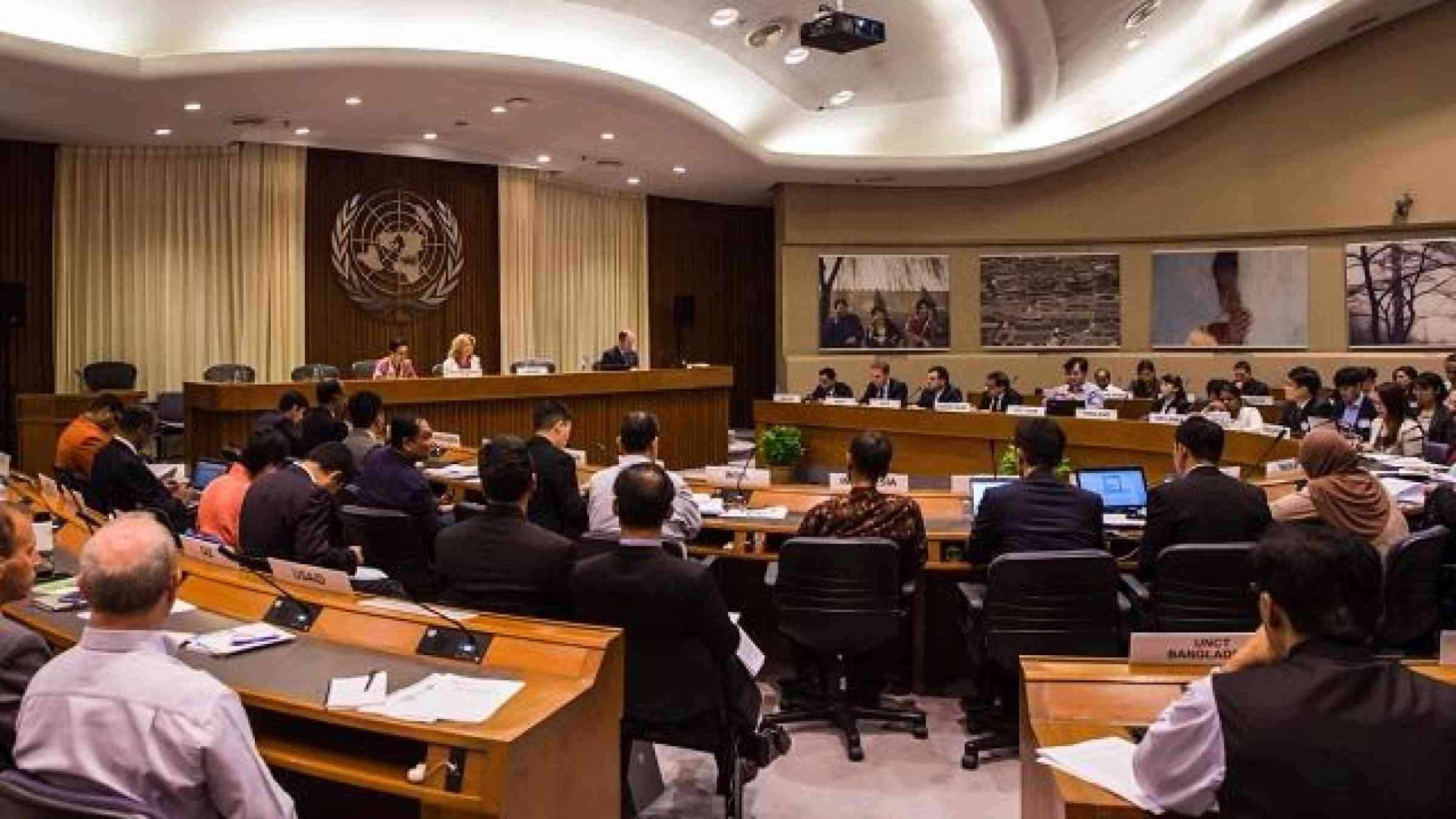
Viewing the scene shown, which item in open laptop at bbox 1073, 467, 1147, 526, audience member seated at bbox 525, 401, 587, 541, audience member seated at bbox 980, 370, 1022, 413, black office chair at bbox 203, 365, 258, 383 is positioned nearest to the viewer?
audience member seated at bbox 525, 401, 587, 541

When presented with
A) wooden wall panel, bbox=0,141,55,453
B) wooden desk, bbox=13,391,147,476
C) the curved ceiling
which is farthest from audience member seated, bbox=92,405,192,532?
wooden wall panel, bbox=0,141,55,453

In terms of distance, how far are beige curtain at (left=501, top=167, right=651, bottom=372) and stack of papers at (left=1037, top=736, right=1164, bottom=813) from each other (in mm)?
11684

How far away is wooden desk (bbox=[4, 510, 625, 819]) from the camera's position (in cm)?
226

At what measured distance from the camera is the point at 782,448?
9.55 metres

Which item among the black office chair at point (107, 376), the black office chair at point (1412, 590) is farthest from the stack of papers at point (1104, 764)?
the black office chair at point (107, 376)

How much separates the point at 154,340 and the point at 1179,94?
1110cm

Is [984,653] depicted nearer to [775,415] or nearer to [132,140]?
[775,415]

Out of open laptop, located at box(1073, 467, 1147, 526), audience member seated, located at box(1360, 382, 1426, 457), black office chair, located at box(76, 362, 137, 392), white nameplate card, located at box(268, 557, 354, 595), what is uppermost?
black office chair, located at box(76, 362, 137, 392)

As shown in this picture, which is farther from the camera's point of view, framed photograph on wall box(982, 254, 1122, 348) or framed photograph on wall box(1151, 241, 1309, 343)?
framed photograph on wall box(982, 254, 1122, 348)

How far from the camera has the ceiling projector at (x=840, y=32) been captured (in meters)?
8.39

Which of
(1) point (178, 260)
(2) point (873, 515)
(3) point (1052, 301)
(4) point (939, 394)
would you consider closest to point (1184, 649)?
(2) point (873, 515)

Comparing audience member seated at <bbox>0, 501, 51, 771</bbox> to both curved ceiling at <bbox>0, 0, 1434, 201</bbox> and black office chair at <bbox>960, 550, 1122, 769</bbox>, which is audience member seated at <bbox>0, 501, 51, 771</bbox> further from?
curved ceiling at <bbox>0, 0, 1434, 201</bbox>

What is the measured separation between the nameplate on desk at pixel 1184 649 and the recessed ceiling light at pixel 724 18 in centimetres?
815

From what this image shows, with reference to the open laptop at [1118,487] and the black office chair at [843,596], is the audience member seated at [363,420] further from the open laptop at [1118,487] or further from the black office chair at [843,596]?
the open laptop at [1118,487]
